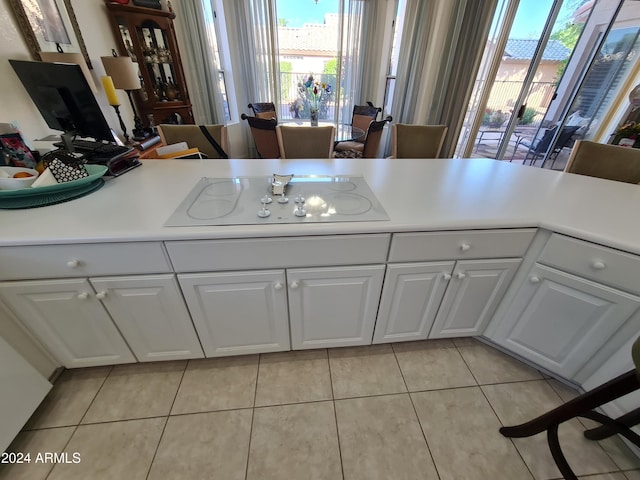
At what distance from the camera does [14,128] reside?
1.18m

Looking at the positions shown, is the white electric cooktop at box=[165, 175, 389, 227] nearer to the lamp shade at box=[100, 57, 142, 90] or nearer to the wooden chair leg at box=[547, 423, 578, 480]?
the wooden chair leg at box=[547, 423, 578, 480]

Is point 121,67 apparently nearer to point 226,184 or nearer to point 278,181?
point 226,184

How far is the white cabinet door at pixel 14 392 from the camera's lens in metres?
0.95

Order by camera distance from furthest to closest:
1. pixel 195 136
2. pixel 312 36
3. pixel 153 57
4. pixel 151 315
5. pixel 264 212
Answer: pixel 312 36 → pixel 153 57 → pixel 195 136 → pixel 151 315 → pixel 264 212

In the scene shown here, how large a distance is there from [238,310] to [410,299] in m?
0.82

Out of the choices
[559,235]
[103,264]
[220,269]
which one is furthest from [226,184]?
[559,235]

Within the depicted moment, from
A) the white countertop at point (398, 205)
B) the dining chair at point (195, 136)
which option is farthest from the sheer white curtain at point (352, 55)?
the white countertop at point (398, 205)

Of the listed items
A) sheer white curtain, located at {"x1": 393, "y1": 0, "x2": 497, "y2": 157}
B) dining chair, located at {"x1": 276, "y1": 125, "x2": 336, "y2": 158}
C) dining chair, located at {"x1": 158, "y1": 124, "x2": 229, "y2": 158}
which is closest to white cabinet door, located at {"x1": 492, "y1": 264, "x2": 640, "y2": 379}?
dining chair, located at {"x1": 276, "y1": 125, "x2": 336, "y2": 158}

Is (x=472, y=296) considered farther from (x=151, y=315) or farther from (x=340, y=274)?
(x=151, y=315)

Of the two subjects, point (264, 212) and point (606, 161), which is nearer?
point (264, 212)

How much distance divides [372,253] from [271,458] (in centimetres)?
97

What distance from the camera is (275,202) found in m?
1.11

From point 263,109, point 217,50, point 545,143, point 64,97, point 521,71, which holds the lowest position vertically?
point 545,143

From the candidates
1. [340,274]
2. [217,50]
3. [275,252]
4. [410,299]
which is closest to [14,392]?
[275,252]
